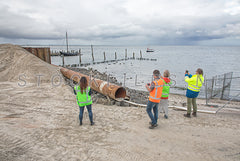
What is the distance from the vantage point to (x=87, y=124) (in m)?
5.44

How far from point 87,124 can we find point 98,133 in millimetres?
794

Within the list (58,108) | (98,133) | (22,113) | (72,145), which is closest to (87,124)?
(98,133)

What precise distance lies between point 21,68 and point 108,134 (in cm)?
1112

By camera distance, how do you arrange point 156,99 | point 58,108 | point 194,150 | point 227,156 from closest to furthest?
point 227,156 → point 194,150 → point 156,99 → point 58,108

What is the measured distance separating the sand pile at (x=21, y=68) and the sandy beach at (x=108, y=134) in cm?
388

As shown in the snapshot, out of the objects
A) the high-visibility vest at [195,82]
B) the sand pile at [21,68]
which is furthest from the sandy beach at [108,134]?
the sand pile at [21,68]

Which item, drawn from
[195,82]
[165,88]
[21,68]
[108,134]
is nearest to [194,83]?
[195,82]

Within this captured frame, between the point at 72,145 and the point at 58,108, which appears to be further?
the point at 58,108

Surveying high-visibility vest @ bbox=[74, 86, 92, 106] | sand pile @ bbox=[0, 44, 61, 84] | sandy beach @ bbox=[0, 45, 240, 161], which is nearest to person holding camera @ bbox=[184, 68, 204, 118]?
sandy beach @ bbox=[0, 45, 240, 161]

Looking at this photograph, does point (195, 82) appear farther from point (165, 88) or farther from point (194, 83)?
point (165, 88)

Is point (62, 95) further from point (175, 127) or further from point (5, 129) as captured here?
point (175, 127)

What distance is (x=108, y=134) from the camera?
187 inches

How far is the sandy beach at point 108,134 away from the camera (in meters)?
3.74

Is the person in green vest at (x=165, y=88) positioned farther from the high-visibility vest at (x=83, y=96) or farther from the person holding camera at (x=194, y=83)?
the high-visibility vest at (x=83, y=96)
